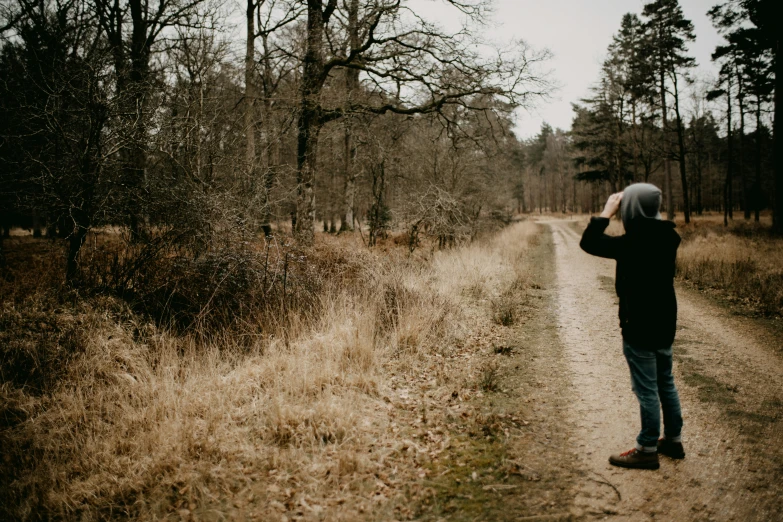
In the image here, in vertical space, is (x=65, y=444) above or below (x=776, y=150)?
below

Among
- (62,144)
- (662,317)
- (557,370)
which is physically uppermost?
(62,144)

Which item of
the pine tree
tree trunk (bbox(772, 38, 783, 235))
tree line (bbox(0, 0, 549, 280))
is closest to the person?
tree line (bbox(0, 0, 549, 280))

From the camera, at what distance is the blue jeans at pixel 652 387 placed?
10.4 ft

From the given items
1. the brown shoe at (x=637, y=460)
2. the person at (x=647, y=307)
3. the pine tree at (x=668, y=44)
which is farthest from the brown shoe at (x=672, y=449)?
the pine tree at (x=668, y=44)

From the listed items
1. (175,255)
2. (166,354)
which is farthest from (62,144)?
(166,354)

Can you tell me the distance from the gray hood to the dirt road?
199cm

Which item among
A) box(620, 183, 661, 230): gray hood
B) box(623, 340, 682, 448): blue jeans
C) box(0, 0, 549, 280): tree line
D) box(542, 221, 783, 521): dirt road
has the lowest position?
box(542, 221, 783, 521): dirt road

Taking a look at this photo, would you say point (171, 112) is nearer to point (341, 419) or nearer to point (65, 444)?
point (65, 444)

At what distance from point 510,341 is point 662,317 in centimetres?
370

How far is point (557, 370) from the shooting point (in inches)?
214

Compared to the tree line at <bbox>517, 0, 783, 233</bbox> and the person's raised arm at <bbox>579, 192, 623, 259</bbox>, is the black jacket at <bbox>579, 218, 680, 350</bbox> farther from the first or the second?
the tree line at <bbox>517, 0, 783, 233</bbox>

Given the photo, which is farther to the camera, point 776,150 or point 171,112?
point 776,150

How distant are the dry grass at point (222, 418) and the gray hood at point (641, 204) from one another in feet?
8.63

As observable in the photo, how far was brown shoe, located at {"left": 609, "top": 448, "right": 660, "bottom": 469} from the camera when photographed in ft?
10.5
